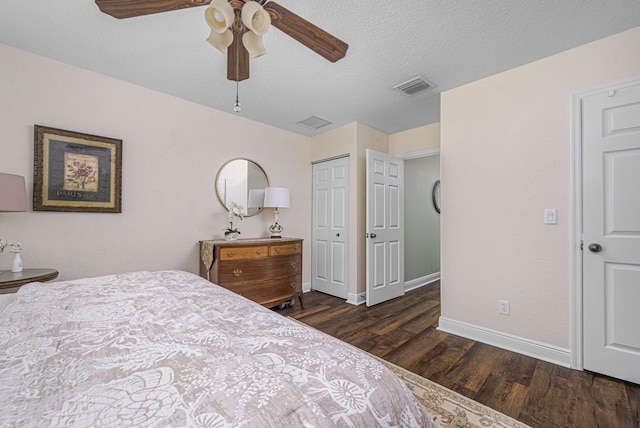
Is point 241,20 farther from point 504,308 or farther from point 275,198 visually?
point 504,308

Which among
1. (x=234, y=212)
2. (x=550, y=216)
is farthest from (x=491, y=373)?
A: (x=234, y=212)

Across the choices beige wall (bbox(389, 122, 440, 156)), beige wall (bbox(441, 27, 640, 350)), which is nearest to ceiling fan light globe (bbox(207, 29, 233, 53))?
beige wall (bbox(441, 27, 640, 350))

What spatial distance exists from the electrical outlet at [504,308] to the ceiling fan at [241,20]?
2.41 metres

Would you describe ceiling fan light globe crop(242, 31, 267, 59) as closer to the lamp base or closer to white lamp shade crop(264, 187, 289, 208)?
white lamp shade crop(264, 187, 289, 208)

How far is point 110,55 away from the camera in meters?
2.19

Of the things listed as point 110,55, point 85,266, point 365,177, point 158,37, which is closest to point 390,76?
point 365,177

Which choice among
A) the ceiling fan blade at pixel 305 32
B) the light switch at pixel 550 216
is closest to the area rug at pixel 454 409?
the light switch at pixel 550 216

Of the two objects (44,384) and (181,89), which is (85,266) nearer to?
(181,89)

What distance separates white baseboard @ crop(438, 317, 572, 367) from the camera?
2066 mm

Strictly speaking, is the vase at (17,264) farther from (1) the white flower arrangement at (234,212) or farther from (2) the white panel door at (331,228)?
(2) the white panel door at (331,228)

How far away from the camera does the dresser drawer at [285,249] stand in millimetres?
3152

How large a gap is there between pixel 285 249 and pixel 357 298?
3.81ft

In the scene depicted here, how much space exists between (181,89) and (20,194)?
1.59 meters

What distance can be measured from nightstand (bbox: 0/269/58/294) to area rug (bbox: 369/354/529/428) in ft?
8.65
